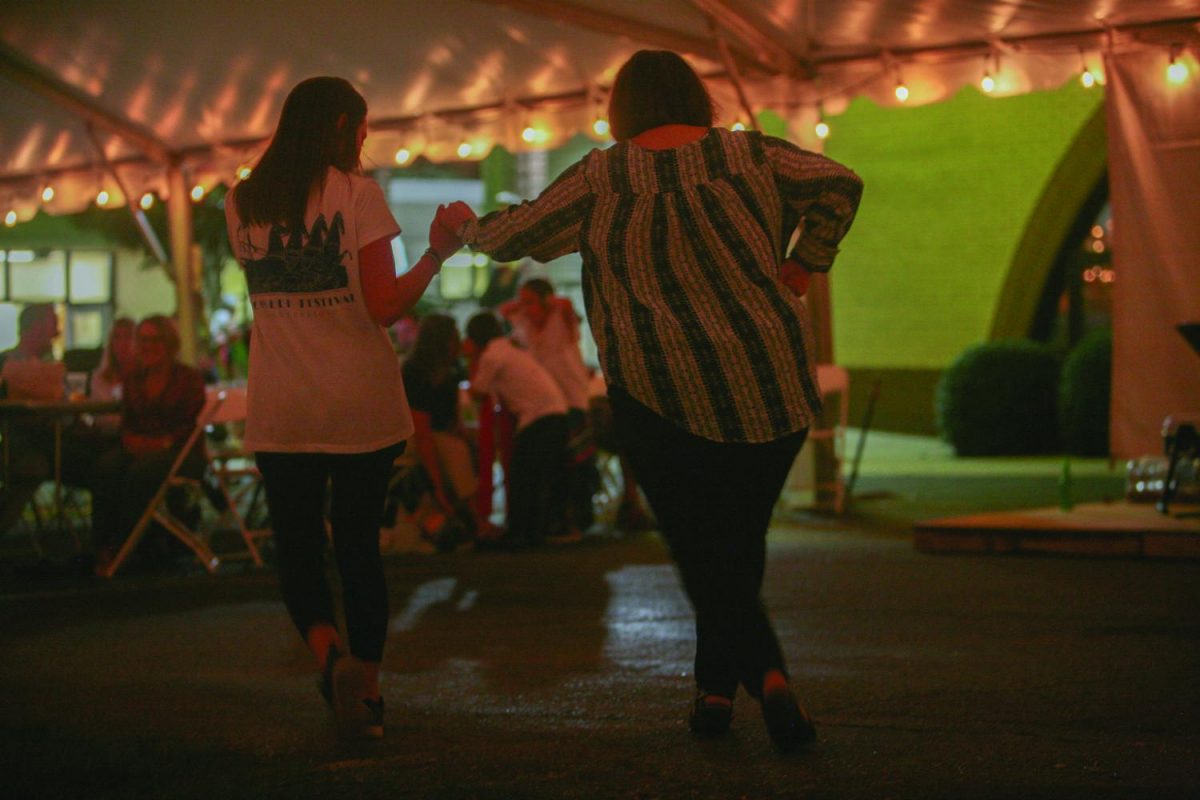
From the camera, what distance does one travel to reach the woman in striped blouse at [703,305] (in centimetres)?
377

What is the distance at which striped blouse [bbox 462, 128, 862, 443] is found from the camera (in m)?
3.76

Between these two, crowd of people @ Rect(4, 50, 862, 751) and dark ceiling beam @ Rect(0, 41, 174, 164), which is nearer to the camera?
crowd of people @ Rect(4, 50, 862, 751)

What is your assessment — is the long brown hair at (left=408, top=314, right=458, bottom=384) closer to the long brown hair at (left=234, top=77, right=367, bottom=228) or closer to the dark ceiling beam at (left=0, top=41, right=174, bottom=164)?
the dark ceiling beam at (left=0, top=41, right=174, bottom=164)

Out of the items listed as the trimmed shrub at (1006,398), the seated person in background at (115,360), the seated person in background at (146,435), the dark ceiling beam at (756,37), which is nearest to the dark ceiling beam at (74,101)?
the seated person in background at (115,360)

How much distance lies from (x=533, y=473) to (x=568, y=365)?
98cm

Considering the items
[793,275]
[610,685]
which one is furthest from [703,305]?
[610,685]

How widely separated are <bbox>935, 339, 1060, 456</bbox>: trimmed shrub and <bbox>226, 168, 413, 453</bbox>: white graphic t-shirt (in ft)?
42.7

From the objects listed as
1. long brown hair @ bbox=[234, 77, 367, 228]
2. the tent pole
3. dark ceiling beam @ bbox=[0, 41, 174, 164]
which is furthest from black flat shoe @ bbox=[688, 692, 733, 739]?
the tent pole

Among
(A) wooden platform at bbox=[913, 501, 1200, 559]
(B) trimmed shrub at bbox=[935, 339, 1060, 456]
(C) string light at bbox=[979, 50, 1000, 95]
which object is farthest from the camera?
(B) trimmed shrub at bbox=[935, 339, 1060, 456]

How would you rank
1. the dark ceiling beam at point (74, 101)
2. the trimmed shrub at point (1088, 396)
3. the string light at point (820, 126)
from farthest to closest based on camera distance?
the trimmed shrub at point (1088, 396) < the dark ceiling beam at point (74, 101) < the string light at point (820, 126)

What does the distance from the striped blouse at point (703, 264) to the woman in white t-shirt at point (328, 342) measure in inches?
18.5

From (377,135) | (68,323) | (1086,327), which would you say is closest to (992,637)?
(377,135)

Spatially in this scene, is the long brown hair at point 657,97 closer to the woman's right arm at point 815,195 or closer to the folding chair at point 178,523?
the woman's right arm at point 815,195

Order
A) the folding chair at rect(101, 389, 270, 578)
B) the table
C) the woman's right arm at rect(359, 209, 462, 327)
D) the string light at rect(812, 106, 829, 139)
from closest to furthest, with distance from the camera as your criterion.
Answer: the woman's right arm at rect(359, 209, 462, 327)
the table
the folding chair at rect(101, 389, 270, 578)
the string light at rect(812, 106, 829, 139)
